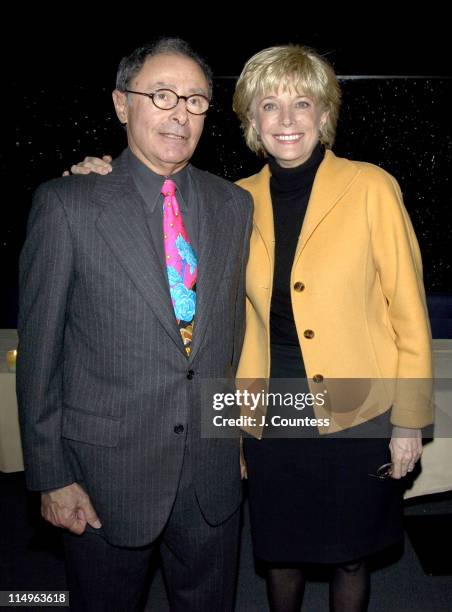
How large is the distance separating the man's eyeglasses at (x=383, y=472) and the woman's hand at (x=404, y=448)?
0.12ft

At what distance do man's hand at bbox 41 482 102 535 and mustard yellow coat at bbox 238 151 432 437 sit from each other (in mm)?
637

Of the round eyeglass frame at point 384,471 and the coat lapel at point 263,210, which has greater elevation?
the coat lapel at point 263,210

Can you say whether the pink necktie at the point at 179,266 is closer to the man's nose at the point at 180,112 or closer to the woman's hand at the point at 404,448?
the man's nose at the point at 180,112

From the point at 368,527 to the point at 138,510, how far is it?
28.8 inches

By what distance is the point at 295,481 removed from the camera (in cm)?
181

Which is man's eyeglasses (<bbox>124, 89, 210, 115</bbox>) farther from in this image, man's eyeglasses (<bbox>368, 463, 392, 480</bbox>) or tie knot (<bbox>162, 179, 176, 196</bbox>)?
man's eyeglasses (<bbox>368, 463, 392, 480</bbox>)

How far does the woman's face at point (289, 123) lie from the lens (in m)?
1.67

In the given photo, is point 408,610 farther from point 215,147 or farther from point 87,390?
point 215,147

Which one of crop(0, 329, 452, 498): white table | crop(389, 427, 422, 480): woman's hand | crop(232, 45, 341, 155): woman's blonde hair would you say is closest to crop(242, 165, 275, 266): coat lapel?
crop(232, 45, 341, 155): woman's blonde hair

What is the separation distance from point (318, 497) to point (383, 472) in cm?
21

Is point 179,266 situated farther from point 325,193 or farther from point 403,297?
point 403,297

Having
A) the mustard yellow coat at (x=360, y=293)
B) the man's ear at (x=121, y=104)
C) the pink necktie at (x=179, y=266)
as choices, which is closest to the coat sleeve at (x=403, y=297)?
the mustard yellow coat at (x=360, y=293)

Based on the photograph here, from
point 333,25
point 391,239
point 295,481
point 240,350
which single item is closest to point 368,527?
point 295,481

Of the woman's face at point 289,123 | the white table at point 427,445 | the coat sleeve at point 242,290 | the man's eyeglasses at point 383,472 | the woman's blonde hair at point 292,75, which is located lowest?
the white table at point 427,445
